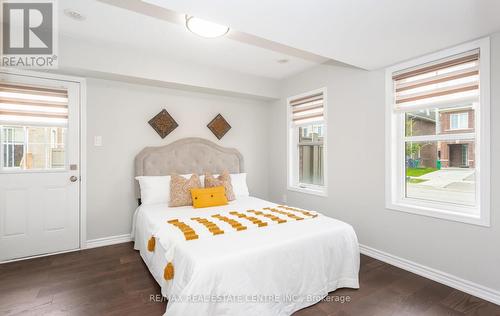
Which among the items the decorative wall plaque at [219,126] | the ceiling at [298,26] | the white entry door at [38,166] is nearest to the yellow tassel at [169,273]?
the ceiling at [298,26]

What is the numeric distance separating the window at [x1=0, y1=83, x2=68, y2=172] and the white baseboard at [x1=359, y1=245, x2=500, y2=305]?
393cm

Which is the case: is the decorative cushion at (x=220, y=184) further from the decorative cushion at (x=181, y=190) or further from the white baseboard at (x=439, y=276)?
the white baseboard at (x=439, y=276)

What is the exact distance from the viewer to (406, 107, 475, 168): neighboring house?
2.35 m

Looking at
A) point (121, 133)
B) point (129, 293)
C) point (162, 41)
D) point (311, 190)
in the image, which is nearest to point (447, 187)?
point (311, 190)

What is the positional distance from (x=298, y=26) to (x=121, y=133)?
264cm

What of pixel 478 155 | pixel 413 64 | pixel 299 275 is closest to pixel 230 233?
pixel 299 275

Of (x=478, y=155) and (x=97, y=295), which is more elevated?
(x=478, y=155)

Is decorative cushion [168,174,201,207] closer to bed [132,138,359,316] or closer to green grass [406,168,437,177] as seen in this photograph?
bed [132,138,359,316]

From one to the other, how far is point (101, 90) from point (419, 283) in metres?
4.20

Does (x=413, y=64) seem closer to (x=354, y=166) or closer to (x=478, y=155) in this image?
(x=478, y=155)

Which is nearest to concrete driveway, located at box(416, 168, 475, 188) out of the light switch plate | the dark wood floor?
the dark wood floor

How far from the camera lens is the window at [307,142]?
3.72 m

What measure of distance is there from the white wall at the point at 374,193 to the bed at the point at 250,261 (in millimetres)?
824

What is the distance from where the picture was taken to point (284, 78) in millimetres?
4246
